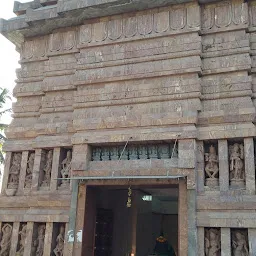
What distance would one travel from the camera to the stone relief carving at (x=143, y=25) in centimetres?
1228

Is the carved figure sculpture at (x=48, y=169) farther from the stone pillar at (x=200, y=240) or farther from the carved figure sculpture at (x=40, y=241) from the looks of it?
the stone pillar at (x=200, y=240)

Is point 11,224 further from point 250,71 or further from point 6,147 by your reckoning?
point 250,71

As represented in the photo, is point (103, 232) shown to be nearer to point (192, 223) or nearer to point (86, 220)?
point (86, 220)

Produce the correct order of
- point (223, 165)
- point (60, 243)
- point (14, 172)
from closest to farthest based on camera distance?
1. point (223, 165)
2. point (60, 243)
3. point (14, 172)

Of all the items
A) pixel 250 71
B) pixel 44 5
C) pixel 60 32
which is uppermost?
pixel 44 5

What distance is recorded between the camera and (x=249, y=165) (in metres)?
10.4

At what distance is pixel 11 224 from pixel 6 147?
9.08 ft

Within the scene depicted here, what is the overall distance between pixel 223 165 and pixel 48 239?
5893 millimetres

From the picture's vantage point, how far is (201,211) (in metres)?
10.5

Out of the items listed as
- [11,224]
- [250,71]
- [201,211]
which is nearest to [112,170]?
[201,211]

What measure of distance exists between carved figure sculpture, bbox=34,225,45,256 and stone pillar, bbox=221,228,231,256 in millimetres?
5696

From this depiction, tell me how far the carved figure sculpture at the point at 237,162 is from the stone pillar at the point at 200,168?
0.82m

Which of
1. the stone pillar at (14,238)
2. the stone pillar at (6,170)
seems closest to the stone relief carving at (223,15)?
the stone pillar at (6,170)

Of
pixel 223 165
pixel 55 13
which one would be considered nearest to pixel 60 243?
pixel 223 165
